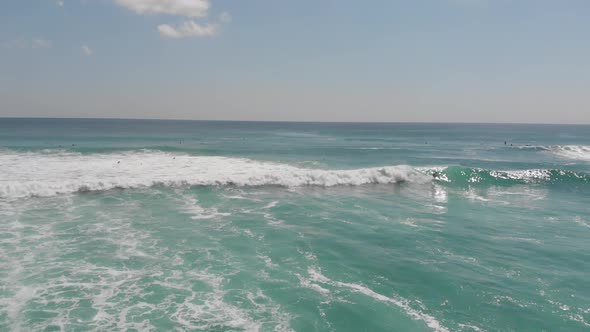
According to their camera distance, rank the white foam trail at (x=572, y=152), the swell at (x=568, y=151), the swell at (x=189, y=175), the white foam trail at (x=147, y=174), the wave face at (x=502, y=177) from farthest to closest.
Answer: the swell at (x=568, y=151)
the white foam trail at (x=572, y=152)
the wave face at (x=502, y=177)
the swell at (x=189, y=175)
the white foam trail at (x=147, y=174)

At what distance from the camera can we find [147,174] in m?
31.9

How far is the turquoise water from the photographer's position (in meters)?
10.8

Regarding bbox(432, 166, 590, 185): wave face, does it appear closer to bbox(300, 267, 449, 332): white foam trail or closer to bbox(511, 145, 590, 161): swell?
bbox(300, 267, 449, 332): white foam trail

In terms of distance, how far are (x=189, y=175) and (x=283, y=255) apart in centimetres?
1830

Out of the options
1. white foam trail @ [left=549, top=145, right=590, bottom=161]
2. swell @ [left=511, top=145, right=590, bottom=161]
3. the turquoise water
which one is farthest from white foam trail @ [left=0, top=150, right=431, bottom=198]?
swell @ [left=511, top=145, right=590, bottom=161]

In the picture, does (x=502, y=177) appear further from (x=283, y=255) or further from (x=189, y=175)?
(x=189, y=175)

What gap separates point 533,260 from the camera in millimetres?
15258

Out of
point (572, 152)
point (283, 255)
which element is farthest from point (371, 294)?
point (572, 152)

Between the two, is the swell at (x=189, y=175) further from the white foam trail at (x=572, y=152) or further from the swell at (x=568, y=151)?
the swell at (x=568, y=151)

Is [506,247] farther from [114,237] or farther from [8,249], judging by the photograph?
[8,249]

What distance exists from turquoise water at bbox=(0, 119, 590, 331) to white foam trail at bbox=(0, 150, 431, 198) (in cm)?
25

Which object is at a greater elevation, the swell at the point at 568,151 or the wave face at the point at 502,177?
the swell at the point at 568,151

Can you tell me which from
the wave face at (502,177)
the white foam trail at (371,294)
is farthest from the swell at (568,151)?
the white foam trail at (371,294)

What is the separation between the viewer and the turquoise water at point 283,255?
1076cm
